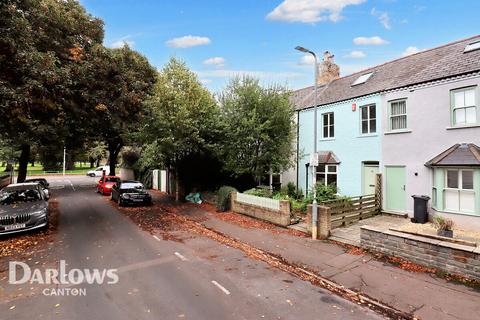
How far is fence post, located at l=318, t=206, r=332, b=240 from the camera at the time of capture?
1065cm

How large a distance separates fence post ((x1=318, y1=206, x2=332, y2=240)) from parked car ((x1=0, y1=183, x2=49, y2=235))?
11035mm

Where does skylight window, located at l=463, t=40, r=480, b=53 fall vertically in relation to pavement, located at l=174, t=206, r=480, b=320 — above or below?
above

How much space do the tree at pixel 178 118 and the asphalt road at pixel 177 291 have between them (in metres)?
7.69

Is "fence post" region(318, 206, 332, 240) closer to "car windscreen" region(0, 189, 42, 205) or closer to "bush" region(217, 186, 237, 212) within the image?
"bush" region(217, 186, 237, 212)

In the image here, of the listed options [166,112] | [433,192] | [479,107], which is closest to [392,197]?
[433,192]

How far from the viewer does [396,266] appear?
26.3ft

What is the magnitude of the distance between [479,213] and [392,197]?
11.7ft

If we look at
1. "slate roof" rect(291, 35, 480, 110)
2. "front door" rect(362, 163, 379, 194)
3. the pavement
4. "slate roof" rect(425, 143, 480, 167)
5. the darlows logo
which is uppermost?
"slate roof" rect(291, 35, 480, 110)

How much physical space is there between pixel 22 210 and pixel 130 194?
24.3 feet

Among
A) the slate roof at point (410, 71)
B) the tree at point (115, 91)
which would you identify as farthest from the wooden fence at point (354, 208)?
the tree at point (115, 91)

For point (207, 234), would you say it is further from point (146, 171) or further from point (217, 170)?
point (146, 171)

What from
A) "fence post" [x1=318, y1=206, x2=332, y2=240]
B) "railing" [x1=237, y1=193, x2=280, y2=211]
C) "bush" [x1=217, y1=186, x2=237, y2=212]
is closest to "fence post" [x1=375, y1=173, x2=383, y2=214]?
"fence post" [x1=318, y1=206, x2=332, y2=240]

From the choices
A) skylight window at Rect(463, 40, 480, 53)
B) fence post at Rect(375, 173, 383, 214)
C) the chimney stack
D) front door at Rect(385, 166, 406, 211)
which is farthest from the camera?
the chimney stack

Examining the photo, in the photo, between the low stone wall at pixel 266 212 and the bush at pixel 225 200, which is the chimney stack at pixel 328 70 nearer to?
the bush at pixel 225 200
